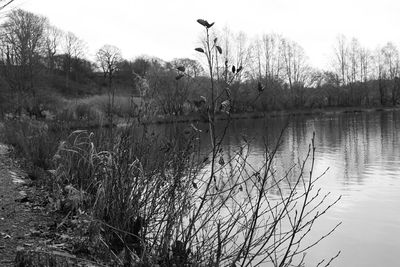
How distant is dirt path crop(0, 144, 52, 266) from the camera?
13.1 feet

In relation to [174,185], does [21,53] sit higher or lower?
higher

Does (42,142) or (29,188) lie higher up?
(42,142)

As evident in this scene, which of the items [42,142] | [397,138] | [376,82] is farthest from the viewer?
[376,82]

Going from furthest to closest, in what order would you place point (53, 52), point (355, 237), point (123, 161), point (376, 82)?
point (376, 82)
point (53, 52)
point (355, 237)
point (123, 161)

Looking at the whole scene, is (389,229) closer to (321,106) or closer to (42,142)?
(42,142)

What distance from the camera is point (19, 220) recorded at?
5.04m

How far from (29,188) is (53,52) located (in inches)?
2611

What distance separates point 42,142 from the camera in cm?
1030

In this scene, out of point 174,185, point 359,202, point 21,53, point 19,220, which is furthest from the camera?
point 21,53

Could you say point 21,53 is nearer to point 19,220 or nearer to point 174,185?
point 19,220

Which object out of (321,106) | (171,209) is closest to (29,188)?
(171,209)

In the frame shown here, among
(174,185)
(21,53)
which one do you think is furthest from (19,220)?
(21,53)

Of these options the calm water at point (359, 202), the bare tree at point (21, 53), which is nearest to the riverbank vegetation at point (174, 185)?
the calm water at point (359, 202)

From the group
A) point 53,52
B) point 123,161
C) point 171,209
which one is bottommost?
point 171,209
